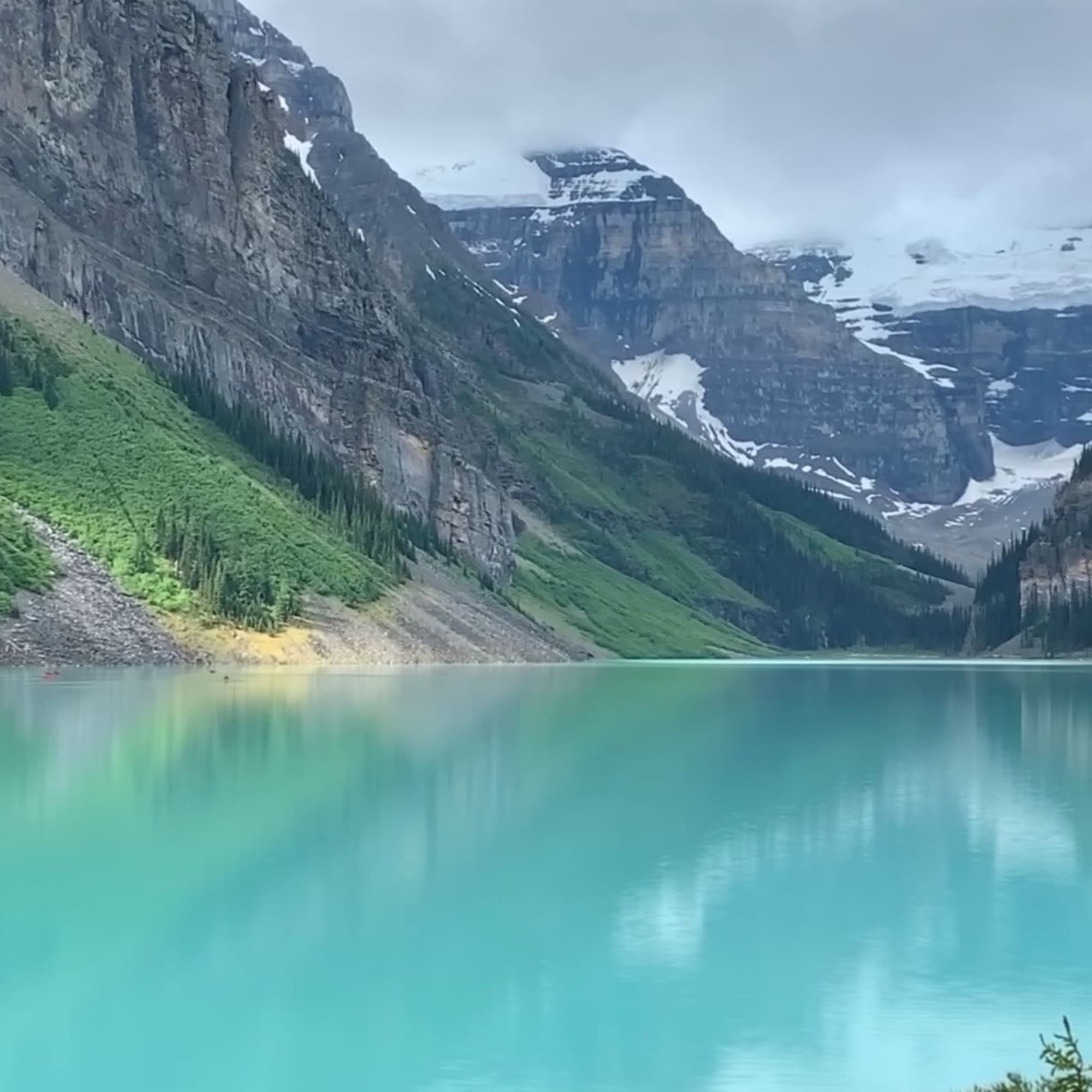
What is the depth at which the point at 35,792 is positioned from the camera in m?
45.4

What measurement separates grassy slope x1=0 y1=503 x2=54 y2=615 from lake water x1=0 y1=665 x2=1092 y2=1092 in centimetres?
5135

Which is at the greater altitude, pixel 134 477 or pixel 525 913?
pixel 134 477

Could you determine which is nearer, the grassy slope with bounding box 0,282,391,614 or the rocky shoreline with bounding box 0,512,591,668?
the rocky shoreline with bounding box 0,512,591,668

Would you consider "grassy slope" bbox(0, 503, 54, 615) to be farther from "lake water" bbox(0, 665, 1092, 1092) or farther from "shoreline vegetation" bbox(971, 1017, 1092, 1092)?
"shoreline vegetation" bbox(971, 1017, 1092, 1092)

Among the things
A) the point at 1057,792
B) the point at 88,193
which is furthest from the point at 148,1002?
the point at 88,193

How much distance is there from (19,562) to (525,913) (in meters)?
92.9

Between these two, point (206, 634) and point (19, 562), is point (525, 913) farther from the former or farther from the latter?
point (206, 634)

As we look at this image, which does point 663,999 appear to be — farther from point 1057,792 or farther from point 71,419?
point 71,419

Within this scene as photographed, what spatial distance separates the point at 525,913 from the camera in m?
31.2

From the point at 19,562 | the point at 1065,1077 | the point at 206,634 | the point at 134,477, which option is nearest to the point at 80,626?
the point at 19,562

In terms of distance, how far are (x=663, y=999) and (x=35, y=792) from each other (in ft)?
84.6

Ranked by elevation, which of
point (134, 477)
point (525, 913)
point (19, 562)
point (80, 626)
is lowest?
point (525, 913)

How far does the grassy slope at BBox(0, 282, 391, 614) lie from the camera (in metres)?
131

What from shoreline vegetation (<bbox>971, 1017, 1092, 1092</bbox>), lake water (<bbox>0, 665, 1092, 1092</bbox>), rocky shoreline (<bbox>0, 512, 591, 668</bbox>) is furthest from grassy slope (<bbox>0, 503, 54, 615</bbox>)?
shoreline vegetation (<bbox>971, 1017, 1092, 1092</bbox>)
